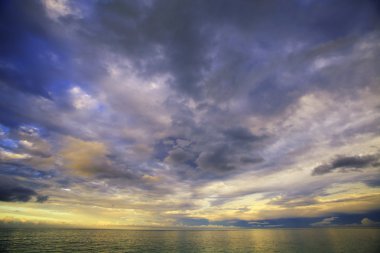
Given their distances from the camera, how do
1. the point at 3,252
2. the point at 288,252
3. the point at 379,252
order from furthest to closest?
1. the point at 288,252
2. the point at 379,252
3. the point at 3,252

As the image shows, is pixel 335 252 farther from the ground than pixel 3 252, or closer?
closer

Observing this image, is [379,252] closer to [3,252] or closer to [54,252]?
[54,252]

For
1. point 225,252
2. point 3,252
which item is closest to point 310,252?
point 225,252

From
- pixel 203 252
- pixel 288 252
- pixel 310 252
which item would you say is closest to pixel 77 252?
pixel 203 252

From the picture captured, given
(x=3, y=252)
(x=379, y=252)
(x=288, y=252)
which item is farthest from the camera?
(x=288, y=252)

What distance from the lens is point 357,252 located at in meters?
84.8

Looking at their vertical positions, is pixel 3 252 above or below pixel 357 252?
above

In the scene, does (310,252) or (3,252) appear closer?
(3,252)

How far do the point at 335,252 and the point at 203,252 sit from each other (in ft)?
185

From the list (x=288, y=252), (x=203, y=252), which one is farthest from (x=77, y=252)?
(x=288, y=252)

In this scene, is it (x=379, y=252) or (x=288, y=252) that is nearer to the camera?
(x=379, y=252)

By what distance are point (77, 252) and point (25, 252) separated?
58.9 feet

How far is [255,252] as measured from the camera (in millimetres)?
88688

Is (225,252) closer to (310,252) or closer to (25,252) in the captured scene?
(310,252)
